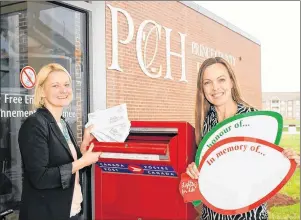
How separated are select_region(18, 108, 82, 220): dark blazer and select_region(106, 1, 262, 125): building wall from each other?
2298 mm

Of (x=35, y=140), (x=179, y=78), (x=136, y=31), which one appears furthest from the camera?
(x=179, y=78)

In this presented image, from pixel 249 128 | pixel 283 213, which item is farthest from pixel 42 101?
pixel 283 213

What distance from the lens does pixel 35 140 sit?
5.90ft

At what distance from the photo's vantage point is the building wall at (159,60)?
15.0 feet

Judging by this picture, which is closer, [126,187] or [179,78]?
[126,187]

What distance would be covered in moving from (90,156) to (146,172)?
0.30 metres

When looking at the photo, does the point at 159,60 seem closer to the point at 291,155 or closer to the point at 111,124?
the point at 111,124

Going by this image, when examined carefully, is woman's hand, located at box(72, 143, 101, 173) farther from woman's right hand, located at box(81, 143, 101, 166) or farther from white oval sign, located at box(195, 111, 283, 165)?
white oval sign, located at box(195, 111, 283, 165)

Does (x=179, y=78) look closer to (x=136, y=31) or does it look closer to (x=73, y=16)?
(x=136, y=31)

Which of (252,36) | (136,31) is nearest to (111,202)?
(136,31)

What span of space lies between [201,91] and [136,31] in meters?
3.09

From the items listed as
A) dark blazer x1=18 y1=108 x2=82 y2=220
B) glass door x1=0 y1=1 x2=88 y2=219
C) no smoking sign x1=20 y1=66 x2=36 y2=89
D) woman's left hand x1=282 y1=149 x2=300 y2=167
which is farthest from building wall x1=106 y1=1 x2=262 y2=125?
woman's left hand x1=282 y1=149 x2=300 y2=167

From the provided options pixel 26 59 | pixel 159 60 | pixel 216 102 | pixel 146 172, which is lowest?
pixel 146 172

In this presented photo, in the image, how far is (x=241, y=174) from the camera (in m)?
1.77
